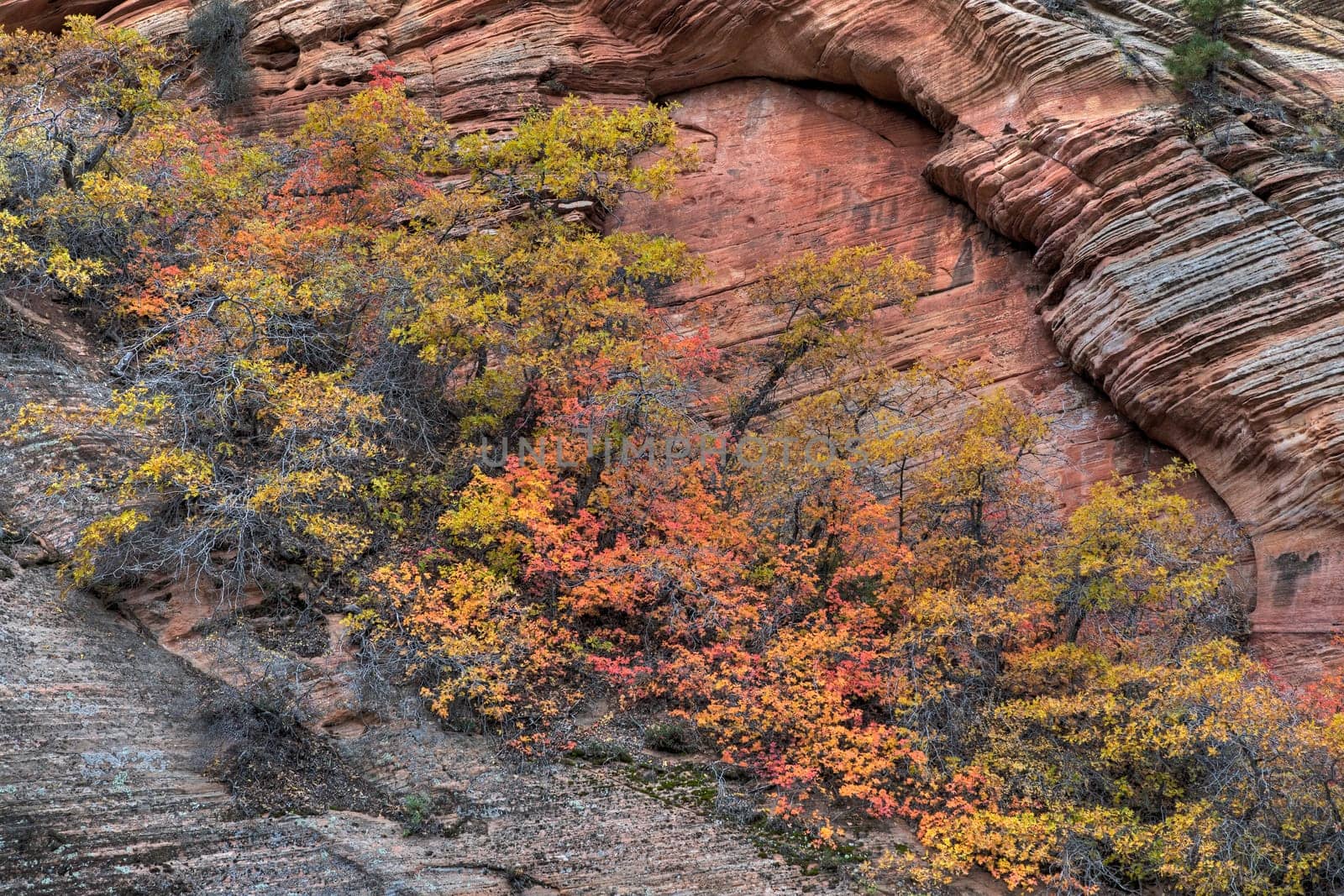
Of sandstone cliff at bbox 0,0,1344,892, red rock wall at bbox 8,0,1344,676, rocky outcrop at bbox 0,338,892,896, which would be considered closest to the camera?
rocky outcrop at bbox 0,338,892,896

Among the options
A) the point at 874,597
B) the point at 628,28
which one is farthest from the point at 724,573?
the point at 628,28

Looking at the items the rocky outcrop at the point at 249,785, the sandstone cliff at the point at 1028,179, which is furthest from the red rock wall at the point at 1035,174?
the rocky outcrop at the point at 249,785

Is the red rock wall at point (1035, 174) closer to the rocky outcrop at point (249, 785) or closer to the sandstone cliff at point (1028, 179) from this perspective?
the sandstone cliff at point (1028, 179)

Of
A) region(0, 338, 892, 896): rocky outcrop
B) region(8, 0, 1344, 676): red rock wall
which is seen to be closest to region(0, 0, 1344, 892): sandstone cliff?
region(8, 0, 1344, 676): red rock wall

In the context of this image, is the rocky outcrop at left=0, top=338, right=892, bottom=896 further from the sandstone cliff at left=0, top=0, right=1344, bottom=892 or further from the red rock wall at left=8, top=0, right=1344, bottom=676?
the red rock wall at left=8, top=0, right=1344, bottom=676

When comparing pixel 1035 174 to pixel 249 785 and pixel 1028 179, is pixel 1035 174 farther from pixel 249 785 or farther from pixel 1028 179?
pixel 249 785

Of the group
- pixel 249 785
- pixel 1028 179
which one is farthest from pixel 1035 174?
pixel 249 785

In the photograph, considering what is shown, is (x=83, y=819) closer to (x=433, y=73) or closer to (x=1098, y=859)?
(x=1098, y=859)

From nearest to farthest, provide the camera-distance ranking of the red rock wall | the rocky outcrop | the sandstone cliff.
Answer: the rocky outcrop < the sandstone cliff < the red rock wall

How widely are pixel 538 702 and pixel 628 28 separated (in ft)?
53.3

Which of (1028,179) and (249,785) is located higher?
(1028,179)

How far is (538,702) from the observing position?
1328 cm

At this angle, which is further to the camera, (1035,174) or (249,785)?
(1035,174)

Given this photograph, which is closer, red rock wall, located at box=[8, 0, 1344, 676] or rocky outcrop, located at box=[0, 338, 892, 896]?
rocky outcrop, located at box=[0, 338, 892, 896]
